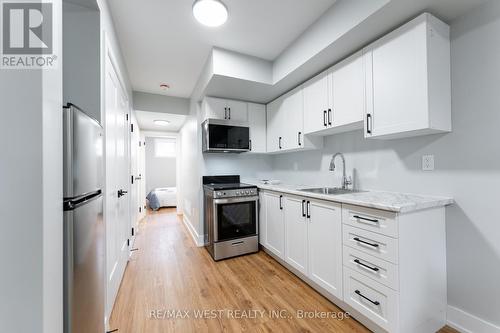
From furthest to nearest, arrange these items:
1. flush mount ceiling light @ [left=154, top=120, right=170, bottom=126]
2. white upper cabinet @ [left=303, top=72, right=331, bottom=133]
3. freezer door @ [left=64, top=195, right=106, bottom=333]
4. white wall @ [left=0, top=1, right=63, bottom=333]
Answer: flush mount ceiling light @ [left=154, top=120, right=170, bottom=126] → white upper cabinet @ [left=303, top=72, right=331, bottom=133] → freezer door @ [left=64, top=195, right=106, bottom=333] → white wall @ [left=0, top=1, right=63, bottom=333]

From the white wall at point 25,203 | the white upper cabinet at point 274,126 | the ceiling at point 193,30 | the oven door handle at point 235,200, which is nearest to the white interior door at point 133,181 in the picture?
the ceiling at point 193,30

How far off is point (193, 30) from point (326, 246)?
2.47m

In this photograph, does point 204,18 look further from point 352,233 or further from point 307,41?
point 352,233

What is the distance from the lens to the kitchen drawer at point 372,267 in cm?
137

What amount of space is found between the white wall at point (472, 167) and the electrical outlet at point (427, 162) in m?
0.03

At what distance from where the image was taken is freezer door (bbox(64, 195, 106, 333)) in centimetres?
87

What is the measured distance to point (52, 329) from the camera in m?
0.75

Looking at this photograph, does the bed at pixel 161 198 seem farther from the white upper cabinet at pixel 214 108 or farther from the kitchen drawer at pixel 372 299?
the kitchen drawer at pixel 372 299

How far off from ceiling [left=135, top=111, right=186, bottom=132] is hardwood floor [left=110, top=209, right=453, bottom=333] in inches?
97.5

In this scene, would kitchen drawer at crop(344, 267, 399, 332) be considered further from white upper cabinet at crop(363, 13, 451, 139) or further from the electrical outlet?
white upper cabinet at crop(363, 13, 451, 139)

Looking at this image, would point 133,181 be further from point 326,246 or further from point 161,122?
point 326,246

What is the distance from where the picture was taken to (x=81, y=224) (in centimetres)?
98

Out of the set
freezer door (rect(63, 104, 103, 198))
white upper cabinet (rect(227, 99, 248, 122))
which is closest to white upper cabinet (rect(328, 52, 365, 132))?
white upper cabinet (rect(227, 99, 248, 122))

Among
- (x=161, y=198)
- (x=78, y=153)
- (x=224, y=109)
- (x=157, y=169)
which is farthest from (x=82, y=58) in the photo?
(x=157, y=169)
